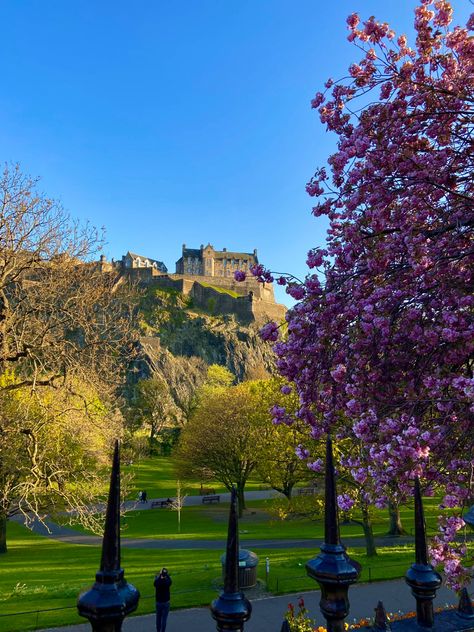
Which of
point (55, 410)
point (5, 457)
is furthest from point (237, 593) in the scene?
point (5, 457)

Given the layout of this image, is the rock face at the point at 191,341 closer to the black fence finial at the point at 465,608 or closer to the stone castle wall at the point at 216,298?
the stone castle wall at the point at 216,298

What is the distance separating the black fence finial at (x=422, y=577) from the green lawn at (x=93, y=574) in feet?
37.4

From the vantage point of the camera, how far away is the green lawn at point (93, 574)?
41.0 feet

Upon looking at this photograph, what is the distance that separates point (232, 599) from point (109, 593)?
627 millimetres

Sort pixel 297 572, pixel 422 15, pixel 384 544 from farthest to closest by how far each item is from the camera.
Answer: pixel 384 544, pixel 297 572, pixel 422 15

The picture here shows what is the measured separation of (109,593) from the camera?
2.08 m

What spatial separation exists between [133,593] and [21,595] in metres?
15.4

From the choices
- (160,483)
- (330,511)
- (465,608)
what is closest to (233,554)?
(330,511)

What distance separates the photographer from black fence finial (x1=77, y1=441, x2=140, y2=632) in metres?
2.04

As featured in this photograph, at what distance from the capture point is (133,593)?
2.18 m

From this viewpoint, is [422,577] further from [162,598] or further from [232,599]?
[162,598]

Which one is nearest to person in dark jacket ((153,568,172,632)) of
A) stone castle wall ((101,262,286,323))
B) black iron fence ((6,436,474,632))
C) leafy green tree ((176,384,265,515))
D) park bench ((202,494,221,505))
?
black iron fence ((6,436,474,632))

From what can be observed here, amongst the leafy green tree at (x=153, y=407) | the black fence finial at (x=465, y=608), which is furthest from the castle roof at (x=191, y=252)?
the black fence finial at (x=465, y=608)

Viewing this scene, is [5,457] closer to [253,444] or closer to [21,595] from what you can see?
[21,595]
